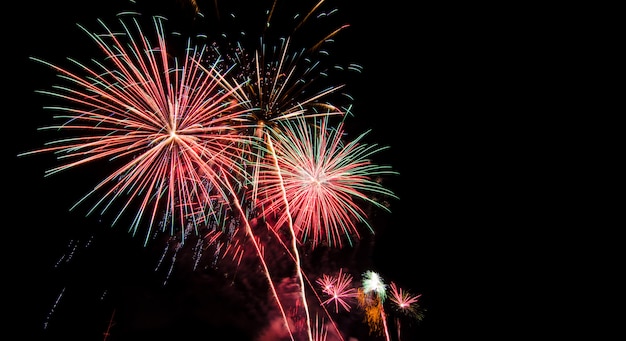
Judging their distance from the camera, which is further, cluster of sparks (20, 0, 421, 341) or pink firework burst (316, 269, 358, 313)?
pink firework burst (316, 269, 358, 313)

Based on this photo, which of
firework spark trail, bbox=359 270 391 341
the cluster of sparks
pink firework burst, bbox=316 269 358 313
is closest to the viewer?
the cluster of sparks

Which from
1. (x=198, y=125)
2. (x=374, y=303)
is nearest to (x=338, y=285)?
(x=374, y=303)

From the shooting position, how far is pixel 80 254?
468 inches

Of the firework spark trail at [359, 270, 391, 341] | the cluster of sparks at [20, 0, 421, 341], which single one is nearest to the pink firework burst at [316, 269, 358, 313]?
the firework spark trail at [359, 270, 391, 341]

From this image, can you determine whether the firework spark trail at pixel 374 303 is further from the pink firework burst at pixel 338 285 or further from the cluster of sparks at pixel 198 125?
the cluster of sparks at pixel 198 125

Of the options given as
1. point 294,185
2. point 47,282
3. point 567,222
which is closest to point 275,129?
point 294,185

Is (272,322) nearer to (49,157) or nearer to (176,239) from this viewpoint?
(176,239)

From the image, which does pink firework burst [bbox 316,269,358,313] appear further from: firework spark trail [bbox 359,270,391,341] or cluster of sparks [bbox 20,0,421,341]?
cluster of sparks [bbox 20,0,421,341]

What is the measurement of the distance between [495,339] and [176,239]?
2615 centimetres

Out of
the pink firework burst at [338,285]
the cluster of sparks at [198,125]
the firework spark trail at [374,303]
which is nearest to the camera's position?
the cluster of sparks at [198,125]

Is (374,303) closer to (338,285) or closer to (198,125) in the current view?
(338,285)

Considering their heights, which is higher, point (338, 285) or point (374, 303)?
point (338, 285)

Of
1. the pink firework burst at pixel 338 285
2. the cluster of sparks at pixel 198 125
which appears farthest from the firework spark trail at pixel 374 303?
the cluster of sparks at pixel 198 125

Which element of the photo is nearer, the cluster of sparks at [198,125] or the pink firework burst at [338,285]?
the cluster of sparks at [198,125]
